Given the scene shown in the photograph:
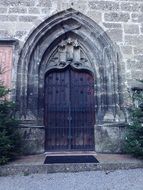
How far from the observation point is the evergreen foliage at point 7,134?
189 inches

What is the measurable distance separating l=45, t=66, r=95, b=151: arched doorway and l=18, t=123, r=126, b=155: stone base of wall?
0.31m

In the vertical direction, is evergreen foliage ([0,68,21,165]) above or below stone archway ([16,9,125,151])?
below

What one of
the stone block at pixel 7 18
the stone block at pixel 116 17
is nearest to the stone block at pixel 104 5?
the stone block at pixel 116 17

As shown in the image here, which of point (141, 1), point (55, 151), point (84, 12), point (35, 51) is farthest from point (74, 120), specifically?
point (141, 1)

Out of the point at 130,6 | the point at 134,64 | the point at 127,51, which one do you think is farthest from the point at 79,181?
the point at 130,6

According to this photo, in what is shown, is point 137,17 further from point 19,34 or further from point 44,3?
point 19,34

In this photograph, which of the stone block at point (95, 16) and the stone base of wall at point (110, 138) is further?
the stone block at point (95, 16)

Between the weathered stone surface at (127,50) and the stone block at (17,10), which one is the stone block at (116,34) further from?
the stone block at (17,10)

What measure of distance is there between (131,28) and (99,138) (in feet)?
10.2

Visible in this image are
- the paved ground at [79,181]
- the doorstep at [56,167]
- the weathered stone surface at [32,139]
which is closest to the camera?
the paved ground at [79,181]

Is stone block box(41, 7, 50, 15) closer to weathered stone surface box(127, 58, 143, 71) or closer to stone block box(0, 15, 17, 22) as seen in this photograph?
stone block box(0, 15, 17, 22)

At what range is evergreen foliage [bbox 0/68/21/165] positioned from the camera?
4.80 metres

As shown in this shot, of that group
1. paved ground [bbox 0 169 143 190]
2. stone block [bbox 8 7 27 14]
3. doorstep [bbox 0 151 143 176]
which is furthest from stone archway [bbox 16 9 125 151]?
paved ground [bbox 0 169 143 190]

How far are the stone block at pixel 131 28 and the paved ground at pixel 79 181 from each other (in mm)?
3893
